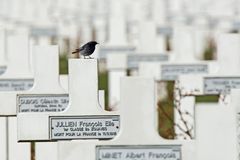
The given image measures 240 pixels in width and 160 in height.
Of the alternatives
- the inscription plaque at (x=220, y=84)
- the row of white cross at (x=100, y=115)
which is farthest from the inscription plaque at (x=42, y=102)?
the inscription plaque at (x=220, y=84)

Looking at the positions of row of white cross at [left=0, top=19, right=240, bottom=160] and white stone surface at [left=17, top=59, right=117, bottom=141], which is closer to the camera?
row of white cross at [left=0, top=19, right=240, bottom=160]

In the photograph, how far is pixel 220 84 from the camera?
9008mm

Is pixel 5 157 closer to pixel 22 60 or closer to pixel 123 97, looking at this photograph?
pixel 22 60

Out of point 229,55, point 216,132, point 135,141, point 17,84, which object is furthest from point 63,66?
point 216,132

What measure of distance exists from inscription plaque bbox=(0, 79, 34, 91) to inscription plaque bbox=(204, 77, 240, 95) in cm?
110

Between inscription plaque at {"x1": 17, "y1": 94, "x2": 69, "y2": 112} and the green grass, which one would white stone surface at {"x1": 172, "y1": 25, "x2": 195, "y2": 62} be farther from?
inscription plaque at {"x1": 17, "y1": 94, "x2": 69, "y2": 112}

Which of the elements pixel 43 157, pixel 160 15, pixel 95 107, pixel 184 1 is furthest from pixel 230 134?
pixel 184 1

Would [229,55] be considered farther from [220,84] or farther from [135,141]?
[135,141]

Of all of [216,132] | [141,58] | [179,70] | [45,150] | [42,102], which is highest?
[141,58]

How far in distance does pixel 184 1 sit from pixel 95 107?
55.5ft

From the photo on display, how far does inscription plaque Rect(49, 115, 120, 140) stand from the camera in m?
7.23

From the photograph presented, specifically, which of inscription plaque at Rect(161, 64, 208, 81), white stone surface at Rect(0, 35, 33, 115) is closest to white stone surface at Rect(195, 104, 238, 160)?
white stone surface at Rect(0, 35, 33, 115)

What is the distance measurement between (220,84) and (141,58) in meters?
3.59

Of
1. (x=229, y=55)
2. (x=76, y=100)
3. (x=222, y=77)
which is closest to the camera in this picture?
(x=76, y=100)
